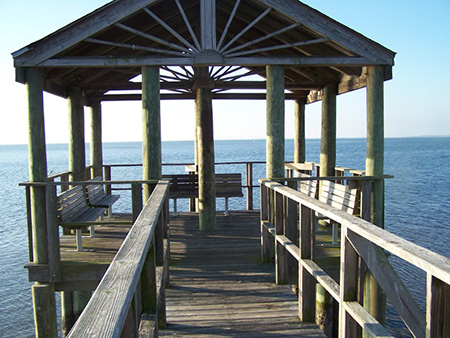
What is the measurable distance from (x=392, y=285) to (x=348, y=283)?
48 cm

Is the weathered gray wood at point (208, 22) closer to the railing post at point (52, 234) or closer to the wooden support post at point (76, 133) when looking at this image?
the railing post at point (52, 234)

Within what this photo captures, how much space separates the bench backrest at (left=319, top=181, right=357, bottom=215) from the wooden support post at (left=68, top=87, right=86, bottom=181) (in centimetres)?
482

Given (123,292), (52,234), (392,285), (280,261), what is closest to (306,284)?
(280,261)

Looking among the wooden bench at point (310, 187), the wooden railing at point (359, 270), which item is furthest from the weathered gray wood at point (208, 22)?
the wooden bench at point (310, 187)

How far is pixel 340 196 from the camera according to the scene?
6848 millimetres

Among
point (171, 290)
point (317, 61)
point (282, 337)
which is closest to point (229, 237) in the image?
point (171, 290)

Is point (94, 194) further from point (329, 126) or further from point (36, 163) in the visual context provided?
point (329, 126)

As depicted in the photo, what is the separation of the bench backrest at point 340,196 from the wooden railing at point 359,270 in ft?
4.56

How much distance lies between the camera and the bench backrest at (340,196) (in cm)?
640

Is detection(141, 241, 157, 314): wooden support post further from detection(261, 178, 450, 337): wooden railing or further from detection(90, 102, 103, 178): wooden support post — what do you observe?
detection(90, 102, 103, 178): wooden support post

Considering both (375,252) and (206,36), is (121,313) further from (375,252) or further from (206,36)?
(206,36)

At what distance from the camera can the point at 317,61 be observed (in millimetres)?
6578

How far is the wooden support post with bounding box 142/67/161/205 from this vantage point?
6.36m

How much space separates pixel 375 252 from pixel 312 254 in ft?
4.86
